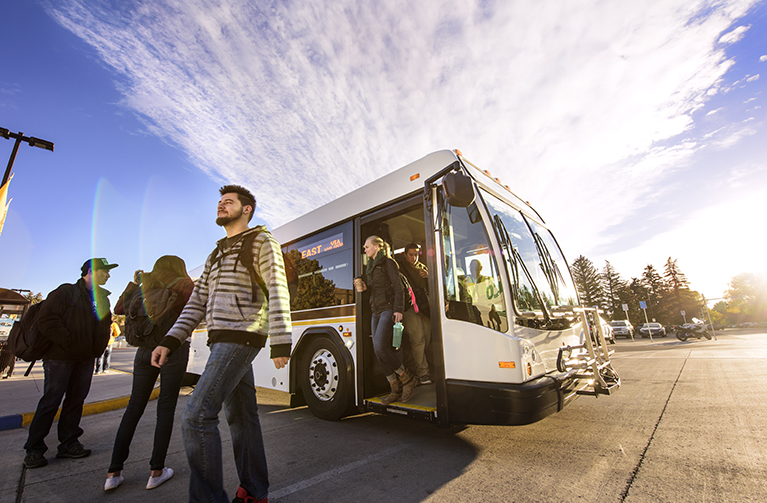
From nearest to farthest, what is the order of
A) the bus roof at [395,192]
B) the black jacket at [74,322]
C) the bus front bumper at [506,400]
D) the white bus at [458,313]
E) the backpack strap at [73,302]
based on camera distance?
1. the bus front bumper at [506,400]
2. the white bus at [458,313]
3. the black jacket at [74,322]
4. the backpack strap at [73,302]
5. the bus roof at [395,192]

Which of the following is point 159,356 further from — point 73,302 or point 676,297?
point 676,297

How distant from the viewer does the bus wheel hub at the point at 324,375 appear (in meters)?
4.52

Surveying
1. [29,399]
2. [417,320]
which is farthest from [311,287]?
[29,399]

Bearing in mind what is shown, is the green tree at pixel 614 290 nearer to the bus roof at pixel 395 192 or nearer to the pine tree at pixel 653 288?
the pine tree at pixel 653 288

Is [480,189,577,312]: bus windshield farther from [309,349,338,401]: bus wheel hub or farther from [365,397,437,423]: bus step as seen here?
[309,349,338,401]: bus wheel hub

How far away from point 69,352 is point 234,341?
2641mm

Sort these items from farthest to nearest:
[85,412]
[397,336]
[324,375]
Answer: [85,412] → [324,375] → [397,336]

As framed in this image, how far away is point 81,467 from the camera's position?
321cm

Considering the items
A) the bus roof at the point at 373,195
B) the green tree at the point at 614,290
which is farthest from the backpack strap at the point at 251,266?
the green tree at the point at 614,290

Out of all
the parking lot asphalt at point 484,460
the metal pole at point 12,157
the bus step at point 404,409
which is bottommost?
the parking lot asphalt at point 484,460

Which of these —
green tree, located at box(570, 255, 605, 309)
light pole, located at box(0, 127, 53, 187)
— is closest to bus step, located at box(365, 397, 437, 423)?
light pole, located at box(0, 127, 53, 187)

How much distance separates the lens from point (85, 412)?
17.8 ft

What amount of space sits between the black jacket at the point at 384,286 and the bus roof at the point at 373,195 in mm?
807

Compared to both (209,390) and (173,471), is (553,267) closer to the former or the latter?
(209,390)
